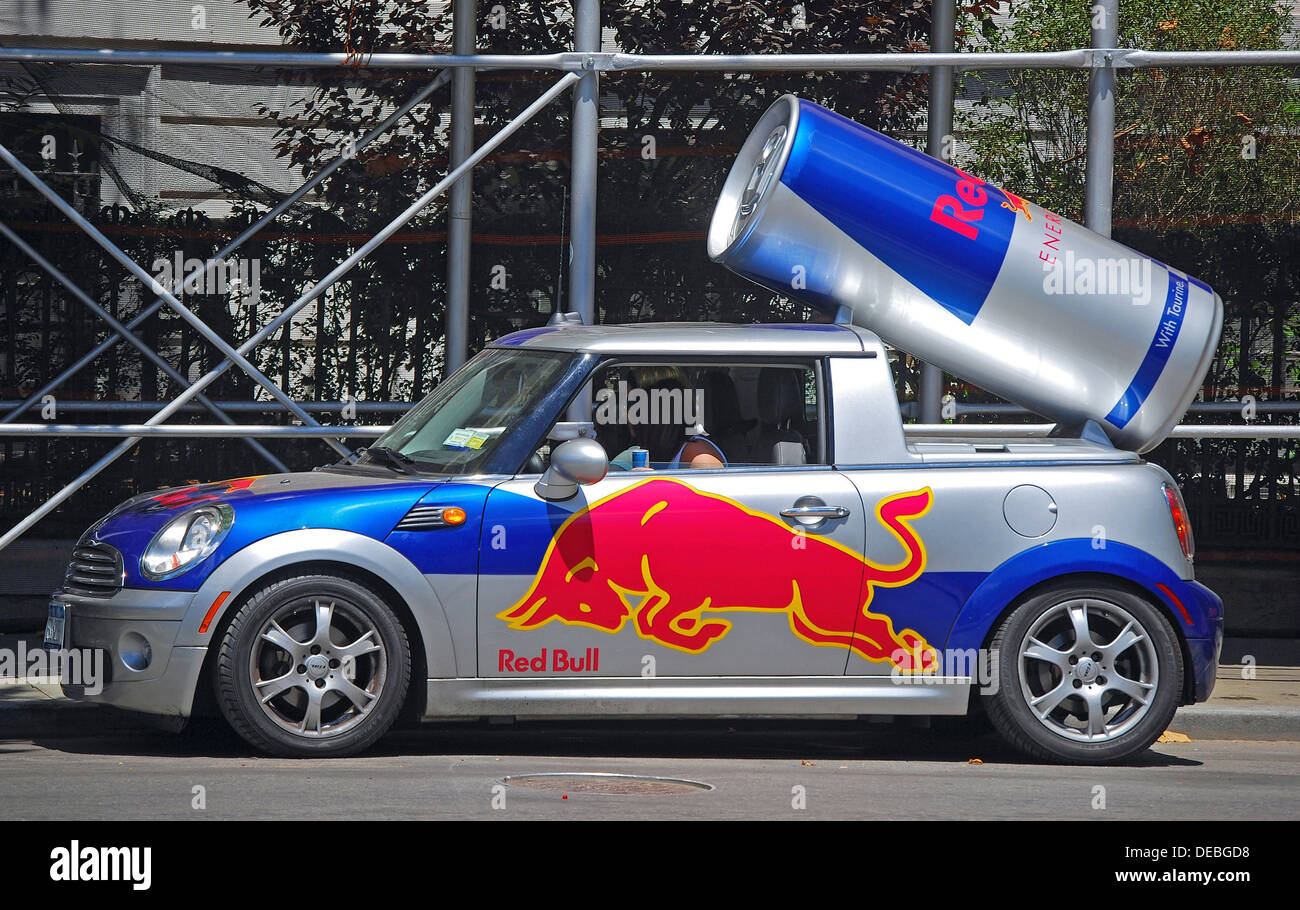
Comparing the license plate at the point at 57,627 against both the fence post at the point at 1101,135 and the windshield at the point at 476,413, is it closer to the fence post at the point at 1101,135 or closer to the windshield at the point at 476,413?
the windshield at the point at 476,413

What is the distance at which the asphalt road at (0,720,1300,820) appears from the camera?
5871mm

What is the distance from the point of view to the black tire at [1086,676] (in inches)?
279

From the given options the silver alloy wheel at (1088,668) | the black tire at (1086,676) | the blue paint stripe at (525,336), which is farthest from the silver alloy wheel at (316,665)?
the silver alloy wheel at (1088,668)

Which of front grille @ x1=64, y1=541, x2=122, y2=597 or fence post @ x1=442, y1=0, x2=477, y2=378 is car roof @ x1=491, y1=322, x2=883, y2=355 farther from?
fence post @ x1=442, y1=0, x2=477, y2=378

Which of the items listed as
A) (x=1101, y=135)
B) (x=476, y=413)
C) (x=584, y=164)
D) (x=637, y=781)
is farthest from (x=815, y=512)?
(x=1101, y=135)

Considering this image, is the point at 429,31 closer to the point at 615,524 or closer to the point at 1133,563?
the point at 615,524

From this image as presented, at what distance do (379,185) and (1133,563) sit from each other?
580 cm

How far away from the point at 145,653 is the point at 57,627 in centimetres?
58

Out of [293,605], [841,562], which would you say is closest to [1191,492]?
[841,562]

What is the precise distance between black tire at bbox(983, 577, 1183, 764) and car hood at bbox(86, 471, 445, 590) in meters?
2.49

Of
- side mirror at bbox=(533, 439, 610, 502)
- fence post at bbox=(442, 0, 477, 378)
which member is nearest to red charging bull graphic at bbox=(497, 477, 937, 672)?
side mirror at bbox=(533, 439, 610, 502)

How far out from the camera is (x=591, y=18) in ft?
31.0

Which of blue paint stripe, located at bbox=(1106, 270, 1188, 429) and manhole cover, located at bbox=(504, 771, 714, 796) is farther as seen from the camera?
blue paint stripe, located at bbox=(1106, 270, 1188, 429)

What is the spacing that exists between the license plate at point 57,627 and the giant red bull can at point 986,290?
345 centimetres
